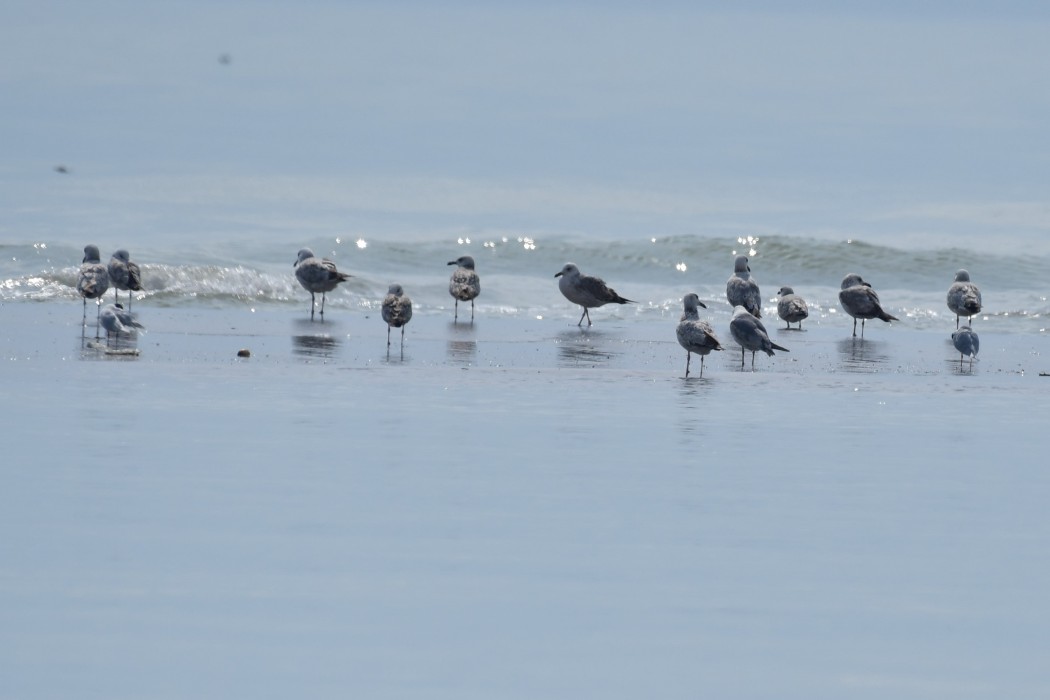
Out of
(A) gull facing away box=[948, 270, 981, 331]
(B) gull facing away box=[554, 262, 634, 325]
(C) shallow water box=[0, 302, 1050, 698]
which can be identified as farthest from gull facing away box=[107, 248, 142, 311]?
(A) gull facing away box=[948, 270, 981, 331]

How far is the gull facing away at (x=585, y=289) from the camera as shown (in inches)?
1048

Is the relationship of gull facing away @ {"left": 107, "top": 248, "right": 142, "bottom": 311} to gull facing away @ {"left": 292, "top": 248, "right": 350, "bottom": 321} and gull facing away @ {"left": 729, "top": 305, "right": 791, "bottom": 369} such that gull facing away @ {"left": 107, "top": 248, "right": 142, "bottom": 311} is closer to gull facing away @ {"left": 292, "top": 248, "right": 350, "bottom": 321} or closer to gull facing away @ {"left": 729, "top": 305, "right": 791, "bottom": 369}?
gull facing away @ {"left": 292, "top": 248, "right": 350, "bottom": 321}

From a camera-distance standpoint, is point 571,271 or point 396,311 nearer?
point 396,311

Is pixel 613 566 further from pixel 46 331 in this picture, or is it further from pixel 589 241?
pixel 589 241

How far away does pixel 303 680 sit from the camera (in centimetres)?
549

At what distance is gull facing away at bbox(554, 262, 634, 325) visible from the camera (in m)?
26.6

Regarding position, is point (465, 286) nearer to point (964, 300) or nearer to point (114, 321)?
point (964, 300)

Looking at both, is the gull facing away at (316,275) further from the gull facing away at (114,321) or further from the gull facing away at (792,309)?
the gull facing away at (792,309)

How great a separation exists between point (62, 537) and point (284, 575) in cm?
124

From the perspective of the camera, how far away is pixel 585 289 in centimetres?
2667

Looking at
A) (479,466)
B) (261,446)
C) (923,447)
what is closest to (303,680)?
(479,466)

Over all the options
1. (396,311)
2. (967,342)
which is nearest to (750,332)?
(967,342)

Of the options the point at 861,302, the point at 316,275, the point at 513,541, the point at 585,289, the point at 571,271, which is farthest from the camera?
the point at 316,275

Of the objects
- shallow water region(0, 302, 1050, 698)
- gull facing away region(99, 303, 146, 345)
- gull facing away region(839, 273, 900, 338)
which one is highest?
gull facing away region(839, 273, 900, 338)
